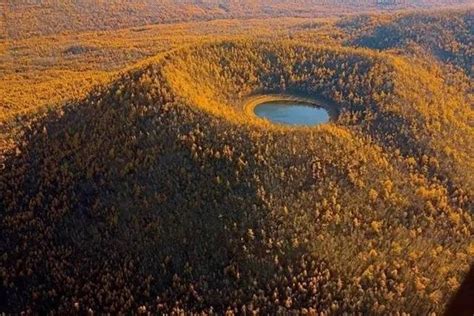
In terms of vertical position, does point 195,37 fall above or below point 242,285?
above

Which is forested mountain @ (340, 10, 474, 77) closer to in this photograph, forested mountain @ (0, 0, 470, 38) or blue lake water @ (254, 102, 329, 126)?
blue lake water @ (254, 102, 329, 126)

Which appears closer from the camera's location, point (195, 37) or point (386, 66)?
point (386, 66)

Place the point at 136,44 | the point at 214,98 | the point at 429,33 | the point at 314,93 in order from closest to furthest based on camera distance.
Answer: the point at 214,98 → the point at 314,93 → the point at 429,33 → the point at 136,44

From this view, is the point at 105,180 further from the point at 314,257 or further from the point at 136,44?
the point at 136,44

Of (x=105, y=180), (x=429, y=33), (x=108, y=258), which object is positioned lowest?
(x=108, y=258)

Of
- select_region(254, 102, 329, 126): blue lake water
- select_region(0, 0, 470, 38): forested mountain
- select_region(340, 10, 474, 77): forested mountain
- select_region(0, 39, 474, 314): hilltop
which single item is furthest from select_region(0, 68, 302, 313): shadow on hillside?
select_region(0, 0, 470, 38): forested mountain

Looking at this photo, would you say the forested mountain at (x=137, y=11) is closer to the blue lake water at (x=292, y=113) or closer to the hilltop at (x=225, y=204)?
the hilltop at (x=225, y=204)

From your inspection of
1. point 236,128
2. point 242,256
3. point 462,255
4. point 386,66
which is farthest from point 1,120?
point 462,255

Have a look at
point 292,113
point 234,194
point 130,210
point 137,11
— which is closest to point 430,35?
point 292,113
